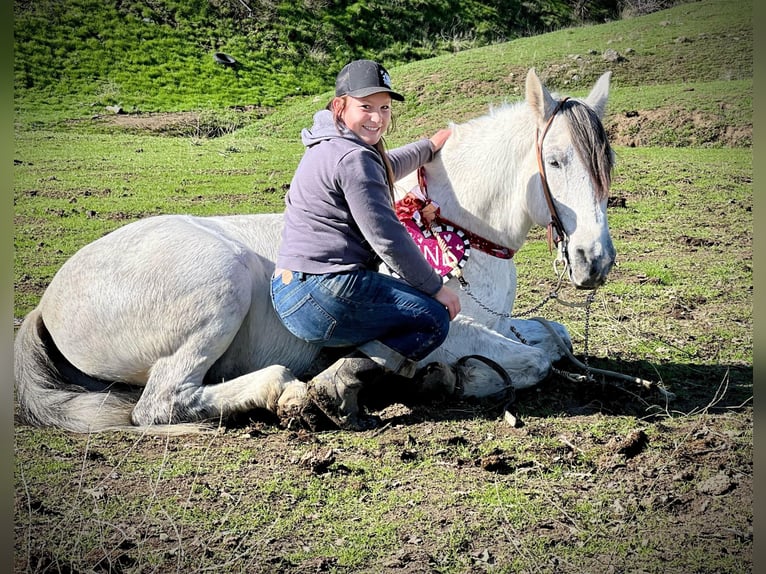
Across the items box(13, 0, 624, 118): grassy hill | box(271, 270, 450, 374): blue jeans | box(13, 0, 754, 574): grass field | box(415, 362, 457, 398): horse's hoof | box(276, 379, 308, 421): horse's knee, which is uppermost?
box(13, 0, 624, 118): grassy hill

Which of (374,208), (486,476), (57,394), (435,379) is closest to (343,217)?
(374,208)

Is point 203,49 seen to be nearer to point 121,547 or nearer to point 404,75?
point 404,75

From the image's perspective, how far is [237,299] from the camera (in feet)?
14.2

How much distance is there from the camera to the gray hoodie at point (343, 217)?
3.95m

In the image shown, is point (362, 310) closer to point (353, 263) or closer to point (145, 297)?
point (353, 263)

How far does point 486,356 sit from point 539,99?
5.13 ft

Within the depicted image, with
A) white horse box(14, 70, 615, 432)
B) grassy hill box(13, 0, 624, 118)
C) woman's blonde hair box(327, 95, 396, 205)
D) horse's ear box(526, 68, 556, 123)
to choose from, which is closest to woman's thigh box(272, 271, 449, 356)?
white horse box(14, 70, 615, 432)

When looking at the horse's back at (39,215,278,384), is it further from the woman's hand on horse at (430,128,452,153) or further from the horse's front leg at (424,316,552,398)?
the woman's hand on horse at (430,128,452,153)

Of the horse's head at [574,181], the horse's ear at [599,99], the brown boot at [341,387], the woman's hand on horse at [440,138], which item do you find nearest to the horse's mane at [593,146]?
the horse's head at [574,181]

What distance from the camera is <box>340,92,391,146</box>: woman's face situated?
13.4 feet

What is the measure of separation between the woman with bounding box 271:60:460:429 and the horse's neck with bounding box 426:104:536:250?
664mm

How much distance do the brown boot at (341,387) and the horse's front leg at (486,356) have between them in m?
0.56

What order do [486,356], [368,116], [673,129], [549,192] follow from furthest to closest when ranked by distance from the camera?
[673,129] → [486,356] → [549,192] → [368,116]

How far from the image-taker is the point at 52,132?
17000 mm
